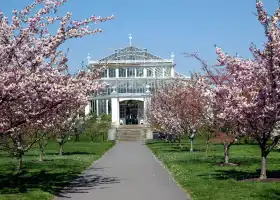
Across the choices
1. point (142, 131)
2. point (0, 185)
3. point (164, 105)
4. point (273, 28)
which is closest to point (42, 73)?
point (0, 185)

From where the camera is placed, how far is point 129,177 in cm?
1612

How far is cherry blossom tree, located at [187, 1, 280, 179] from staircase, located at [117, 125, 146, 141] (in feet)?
117

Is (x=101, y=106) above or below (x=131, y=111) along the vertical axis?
above

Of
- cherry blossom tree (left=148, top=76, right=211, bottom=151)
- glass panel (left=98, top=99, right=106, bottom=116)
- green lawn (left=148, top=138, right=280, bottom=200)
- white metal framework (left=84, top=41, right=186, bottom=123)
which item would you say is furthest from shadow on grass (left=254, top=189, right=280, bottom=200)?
glass panel (left=98, top=99, right=106, bottom=116)

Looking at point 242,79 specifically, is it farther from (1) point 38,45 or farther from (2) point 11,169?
(2) point 11,169

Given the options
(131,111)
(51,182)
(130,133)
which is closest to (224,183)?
(51,182)

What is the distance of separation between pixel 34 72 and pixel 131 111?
5420 cm

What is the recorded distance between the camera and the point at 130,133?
5319 centimetres

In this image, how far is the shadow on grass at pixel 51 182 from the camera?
42.8 ft

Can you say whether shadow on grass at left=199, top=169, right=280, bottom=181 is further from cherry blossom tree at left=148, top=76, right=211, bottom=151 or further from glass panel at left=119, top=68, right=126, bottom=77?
glass panel at left=119, top=68, right=126, bottom=77

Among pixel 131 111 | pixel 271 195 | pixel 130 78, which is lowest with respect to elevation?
pixel 271 195

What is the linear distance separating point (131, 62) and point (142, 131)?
916 cm

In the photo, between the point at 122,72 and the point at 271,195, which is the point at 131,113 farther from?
the point at 271,195

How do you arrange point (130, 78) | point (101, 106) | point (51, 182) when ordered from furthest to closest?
point (101, 106), point (130, 78), point (51, 182)
